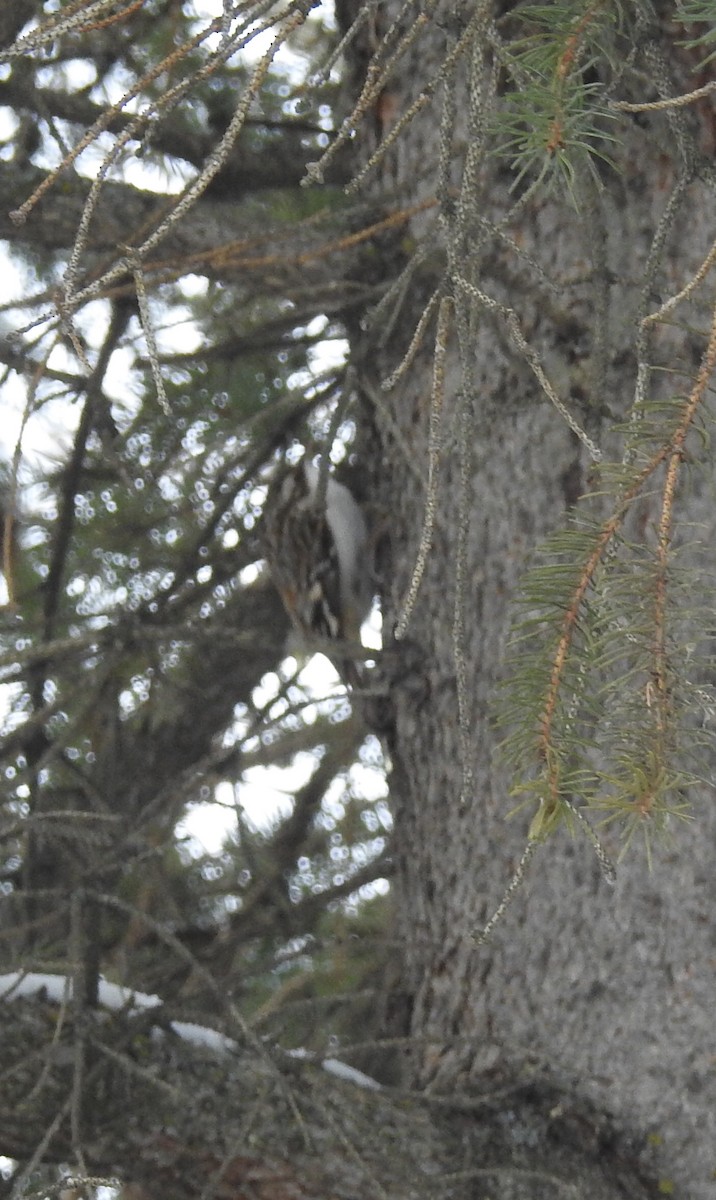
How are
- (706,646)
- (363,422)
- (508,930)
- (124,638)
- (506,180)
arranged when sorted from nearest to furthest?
(706,646)
(508,930)
(506,180)
(124,638)
(363,422)

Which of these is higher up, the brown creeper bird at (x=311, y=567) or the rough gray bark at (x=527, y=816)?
the brown creeper bird at (x=311, y=567)

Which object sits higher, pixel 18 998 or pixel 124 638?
pixel 124 638

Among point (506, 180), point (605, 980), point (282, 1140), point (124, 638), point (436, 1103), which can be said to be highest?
point (506, 180)

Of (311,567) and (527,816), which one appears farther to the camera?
(311,567)

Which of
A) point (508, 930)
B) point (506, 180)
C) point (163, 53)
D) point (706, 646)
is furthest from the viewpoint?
point (163, 53)

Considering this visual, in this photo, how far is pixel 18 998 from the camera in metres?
2.36

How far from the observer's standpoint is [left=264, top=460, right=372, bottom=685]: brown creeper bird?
3771 mm

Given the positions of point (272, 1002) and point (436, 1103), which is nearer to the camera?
point (436, 1103)

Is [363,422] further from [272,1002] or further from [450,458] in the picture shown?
[272,1002]

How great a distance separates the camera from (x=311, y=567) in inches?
156

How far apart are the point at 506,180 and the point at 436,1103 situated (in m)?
1.63

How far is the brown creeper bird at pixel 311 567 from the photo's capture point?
3.77 meters

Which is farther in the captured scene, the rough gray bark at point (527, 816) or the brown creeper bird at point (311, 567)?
the brown creeper bird at point (311, 567)

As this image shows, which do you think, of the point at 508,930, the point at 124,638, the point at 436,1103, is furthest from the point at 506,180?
the point at 436,1103
